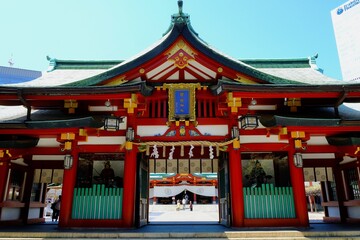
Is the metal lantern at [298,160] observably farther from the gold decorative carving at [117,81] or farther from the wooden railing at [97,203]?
the gold decorative carving at [117,81]

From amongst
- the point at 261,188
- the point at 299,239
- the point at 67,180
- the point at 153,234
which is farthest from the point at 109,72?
the point at 299,239

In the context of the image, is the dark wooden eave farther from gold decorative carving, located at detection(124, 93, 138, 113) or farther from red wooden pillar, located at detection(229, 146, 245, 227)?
red wooden pillar, located at detection(229, 146, 245, 227)

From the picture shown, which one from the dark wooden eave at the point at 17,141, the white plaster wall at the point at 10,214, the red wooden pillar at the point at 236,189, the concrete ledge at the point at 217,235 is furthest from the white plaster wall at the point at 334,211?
the white plaster wall at the point at 10,214

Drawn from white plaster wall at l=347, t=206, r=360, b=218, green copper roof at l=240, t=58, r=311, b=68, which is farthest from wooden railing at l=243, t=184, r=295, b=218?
green copper roof at l=240, t=58, r=311, b=68

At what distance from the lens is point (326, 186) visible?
51.6ft

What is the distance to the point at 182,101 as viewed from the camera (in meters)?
12.3

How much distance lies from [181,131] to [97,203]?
A: 447 cm

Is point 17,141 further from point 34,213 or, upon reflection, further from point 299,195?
point 299,195

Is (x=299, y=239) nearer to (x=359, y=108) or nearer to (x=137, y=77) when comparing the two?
(x=359, y=108)

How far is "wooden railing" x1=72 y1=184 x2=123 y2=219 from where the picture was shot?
11.4m

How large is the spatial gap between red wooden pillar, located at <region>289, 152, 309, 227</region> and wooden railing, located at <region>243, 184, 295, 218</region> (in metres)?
0.20

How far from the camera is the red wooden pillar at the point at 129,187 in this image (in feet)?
37.0

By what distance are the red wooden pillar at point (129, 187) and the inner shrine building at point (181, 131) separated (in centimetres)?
4

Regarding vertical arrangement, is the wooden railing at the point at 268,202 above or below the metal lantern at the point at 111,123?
below
